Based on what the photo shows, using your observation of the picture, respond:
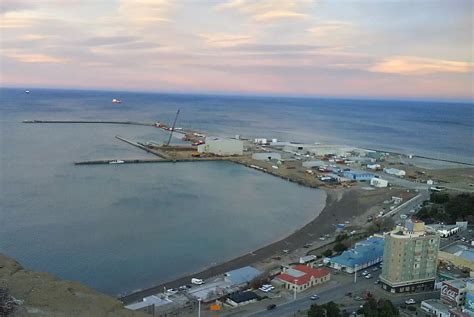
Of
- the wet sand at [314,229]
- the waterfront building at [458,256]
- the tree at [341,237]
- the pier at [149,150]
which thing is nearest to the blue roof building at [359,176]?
the wet sand at [314,229]

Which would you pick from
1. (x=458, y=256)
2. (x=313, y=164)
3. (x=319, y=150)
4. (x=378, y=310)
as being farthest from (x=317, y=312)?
(x=319, y=150)

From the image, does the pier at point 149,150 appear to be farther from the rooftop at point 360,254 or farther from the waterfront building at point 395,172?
the rooftop at point 360,254

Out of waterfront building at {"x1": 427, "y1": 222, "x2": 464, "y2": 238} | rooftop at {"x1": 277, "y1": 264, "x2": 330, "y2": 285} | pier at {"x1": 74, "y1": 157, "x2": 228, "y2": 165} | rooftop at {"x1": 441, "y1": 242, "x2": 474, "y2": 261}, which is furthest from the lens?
pier at {"x1": 74, "y1": 157, "x2": 228, "y2": 165}

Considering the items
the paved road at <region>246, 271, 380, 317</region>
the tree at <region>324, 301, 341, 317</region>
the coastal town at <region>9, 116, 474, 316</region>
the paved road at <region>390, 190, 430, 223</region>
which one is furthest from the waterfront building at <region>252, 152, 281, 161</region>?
the tree at <region>324, 301, 341, 317</region>

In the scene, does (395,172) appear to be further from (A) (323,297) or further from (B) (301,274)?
(A) (323,297)

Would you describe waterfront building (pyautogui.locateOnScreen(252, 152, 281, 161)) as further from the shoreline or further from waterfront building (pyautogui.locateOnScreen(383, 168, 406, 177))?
the shoreline
